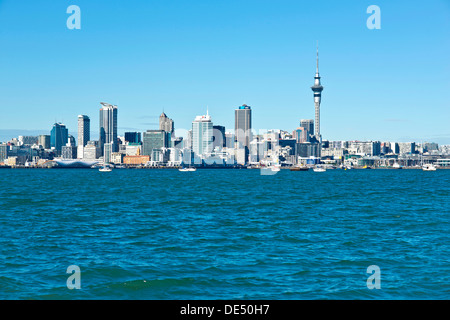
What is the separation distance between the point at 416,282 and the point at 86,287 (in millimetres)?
12846

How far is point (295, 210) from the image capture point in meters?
47.0

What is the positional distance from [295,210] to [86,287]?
3107 centimetres

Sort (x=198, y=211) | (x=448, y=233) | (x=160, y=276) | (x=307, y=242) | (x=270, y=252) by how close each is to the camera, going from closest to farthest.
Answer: (x=160, y=276), (x=270, y=252), (x=307, y=242), (x=448, y=233), (x=198, y=211)

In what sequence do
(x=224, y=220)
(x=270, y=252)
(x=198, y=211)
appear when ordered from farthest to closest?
1. (x=198, y=211)
2. (x=224, y=220)
3. (x=270, y=252)

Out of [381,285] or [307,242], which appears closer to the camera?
[381,285]

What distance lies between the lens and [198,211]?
45656mm

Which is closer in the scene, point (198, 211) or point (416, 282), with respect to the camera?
point (416, 282)
